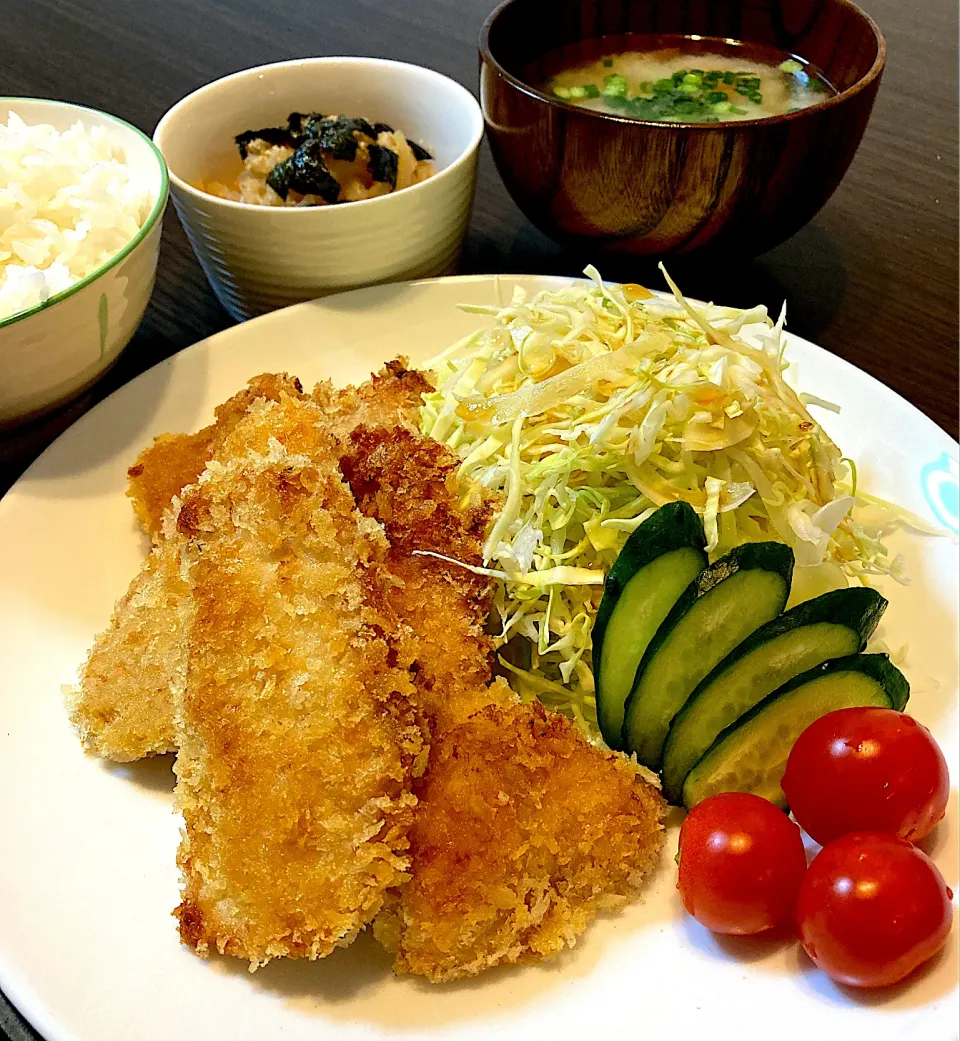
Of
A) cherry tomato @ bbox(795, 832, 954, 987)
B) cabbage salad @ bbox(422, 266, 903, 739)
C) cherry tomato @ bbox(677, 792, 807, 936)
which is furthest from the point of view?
cabbage salad @ bbox(422, 266, 903, 739)

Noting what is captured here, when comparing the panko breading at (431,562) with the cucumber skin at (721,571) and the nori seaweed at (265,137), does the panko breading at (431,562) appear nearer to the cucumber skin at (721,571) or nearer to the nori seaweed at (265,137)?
the cucumber skin at (721,571)

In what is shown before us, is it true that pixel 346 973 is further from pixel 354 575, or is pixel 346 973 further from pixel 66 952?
pixel 354 575

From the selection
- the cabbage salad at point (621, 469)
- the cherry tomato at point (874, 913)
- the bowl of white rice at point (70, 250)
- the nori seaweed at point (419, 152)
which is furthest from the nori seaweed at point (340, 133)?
the cherry tomato at point (874, 913)

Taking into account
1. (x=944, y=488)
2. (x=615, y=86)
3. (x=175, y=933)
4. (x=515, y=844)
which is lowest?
(x=175, y=933)

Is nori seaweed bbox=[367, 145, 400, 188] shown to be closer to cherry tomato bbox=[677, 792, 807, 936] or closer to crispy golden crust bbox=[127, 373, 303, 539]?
crispy golden crust bbox=[127, 373, 303, 539]

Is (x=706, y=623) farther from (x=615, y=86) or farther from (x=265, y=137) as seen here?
(x=265, y=137)

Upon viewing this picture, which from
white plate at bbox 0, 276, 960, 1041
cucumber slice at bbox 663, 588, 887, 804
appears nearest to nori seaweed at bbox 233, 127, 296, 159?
Result: white plate at bbox 0, 276, 960, 1041

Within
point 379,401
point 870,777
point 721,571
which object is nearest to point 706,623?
point 721,571

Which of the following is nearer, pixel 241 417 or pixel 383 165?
pixel 241 417
